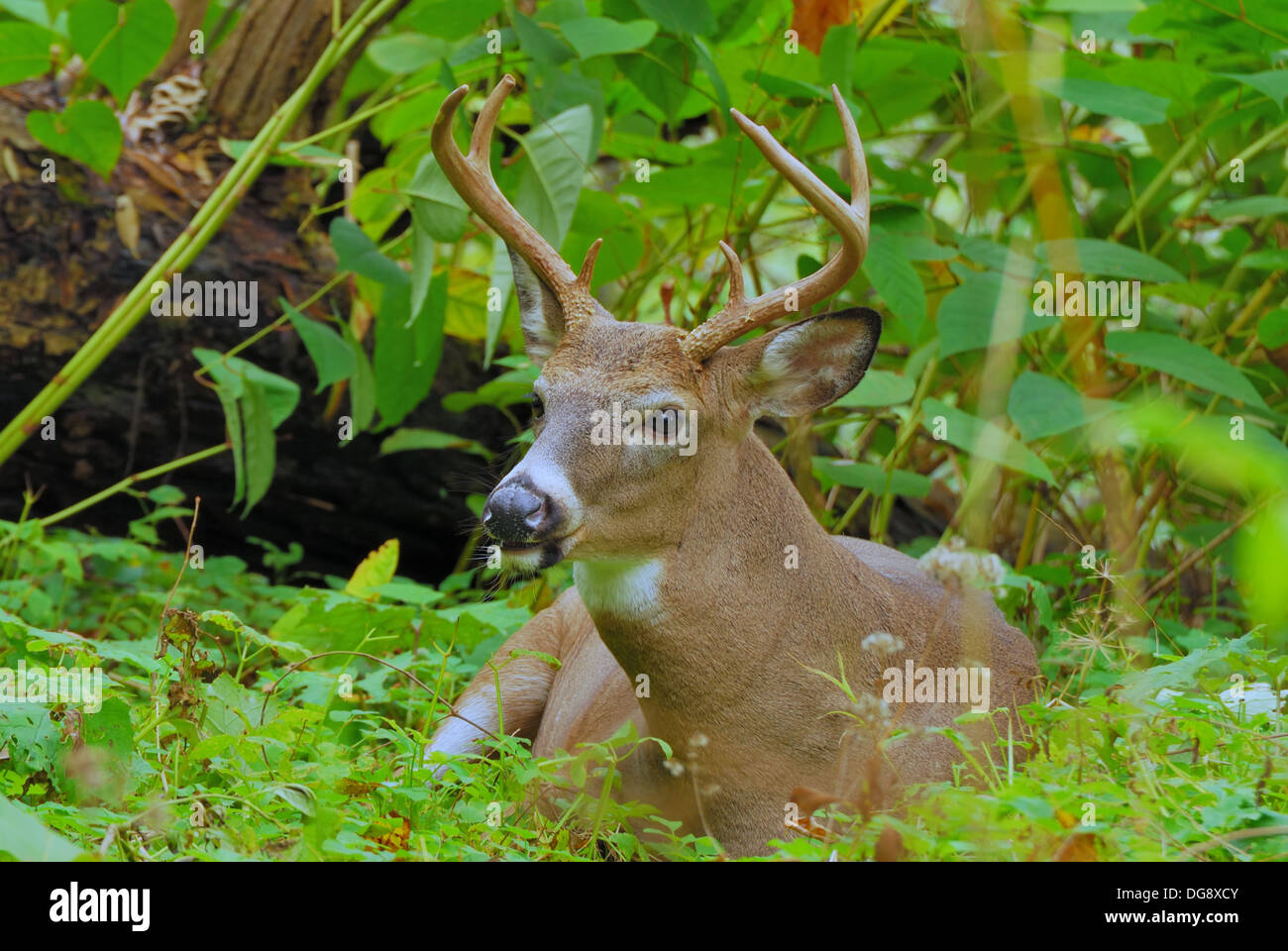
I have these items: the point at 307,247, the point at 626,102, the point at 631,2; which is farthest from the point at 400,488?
the point at 631,2

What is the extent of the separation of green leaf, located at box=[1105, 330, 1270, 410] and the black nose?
7.76 feet

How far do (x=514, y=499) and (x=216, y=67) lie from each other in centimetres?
377

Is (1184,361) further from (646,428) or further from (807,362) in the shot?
(646,428)

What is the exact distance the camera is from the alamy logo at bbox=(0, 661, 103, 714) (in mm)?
3197

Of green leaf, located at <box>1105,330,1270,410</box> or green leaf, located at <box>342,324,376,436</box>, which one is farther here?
green leaf, located at <box>342,324,376,436</box>

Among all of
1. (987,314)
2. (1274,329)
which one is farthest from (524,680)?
(1274,329)

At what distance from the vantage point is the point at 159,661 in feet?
11.5

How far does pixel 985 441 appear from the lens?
457 cm

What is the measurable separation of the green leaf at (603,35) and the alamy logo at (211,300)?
6.76ft

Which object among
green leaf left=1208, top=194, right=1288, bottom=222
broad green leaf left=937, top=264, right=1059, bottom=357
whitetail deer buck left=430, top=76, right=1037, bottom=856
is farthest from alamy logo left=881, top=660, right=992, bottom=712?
green leaf left=1208, top=194, right=1288, bottom=222

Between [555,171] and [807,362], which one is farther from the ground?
[555,171]

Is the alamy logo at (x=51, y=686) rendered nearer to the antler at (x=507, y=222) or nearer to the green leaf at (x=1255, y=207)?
the antler at (x=507, y=222)

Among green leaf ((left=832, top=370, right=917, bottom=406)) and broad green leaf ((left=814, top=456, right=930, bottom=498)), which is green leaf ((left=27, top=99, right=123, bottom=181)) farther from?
broad green leaf ((left=814, top=456, right=930, bottom=498))
